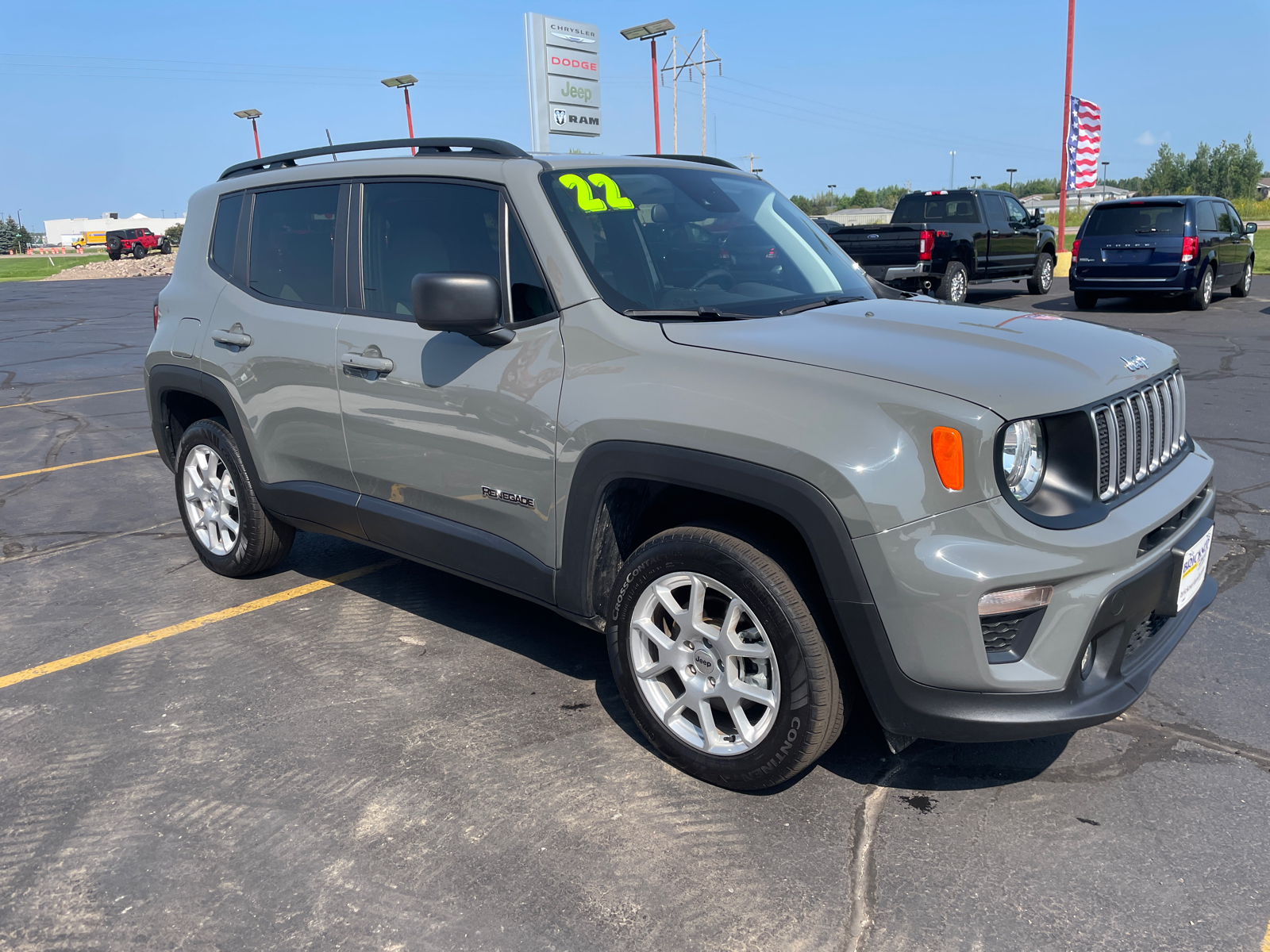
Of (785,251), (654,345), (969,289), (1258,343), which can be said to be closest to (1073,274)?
(1258,343)

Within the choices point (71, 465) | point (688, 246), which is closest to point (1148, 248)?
point (688, 246)

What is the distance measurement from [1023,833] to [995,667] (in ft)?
1.97

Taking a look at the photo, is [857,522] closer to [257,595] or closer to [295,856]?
[295,856]

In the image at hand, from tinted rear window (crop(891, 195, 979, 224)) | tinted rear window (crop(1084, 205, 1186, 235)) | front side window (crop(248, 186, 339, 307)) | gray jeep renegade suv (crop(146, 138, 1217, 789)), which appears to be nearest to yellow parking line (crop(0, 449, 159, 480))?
gray jeep renegade suv (crop(146, 138, 1217, 789))

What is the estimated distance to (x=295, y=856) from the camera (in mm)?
2807

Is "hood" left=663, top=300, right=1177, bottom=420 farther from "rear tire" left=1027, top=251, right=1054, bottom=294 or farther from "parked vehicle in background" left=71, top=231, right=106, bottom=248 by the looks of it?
"parked vehicle in background" left=71, top=231, right=106, bottom=248

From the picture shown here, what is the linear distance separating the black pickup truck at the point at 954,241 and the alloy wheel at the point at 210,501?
1191 centimetres

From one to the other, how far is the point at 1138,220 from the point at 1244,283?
3986 millimetres

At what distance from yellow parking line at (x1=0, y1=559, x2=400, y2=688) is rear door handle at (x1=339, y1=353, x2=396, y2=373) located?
58.1 inches

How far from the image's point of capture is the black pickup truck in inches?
608

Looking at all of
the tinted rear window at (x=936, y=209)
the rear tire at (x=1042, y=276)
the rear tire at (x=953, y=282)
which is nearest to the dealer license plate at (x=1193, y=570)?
the rear tire at (x=953, y=282)

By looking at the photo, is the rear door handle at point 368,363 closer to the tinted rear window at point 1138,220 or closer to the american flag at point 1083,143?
the tinted rear window at point 1138,220

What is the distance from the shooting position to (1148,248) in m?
15.3

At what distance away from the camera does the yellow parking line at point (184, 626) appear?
4051 mm
